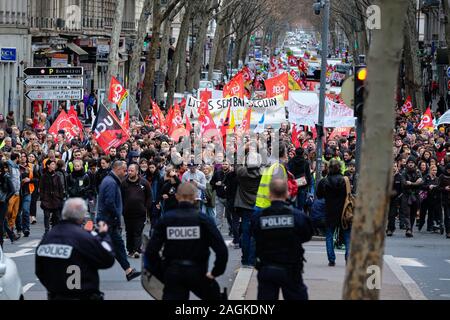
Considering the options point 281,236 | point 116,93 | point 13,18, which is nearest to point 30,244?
point 281,236

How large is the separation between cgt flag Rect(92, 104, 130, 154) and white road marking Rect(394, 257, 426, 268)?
820cm

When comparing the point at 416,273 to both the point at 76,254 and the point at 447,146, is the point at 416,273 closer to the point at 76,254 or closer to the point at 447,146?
the point at 76,254

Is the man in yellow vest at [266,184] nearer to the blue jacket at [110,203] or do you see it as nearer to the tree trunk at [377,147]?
the blue jacket at [110,203]

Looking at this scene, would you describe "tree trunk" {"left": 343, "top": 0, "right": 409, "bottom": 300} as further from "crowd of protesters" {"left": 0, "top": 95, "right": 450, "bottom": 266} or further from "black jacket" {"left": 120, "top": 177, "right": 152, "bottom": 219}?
"black jacket" {"left": 120, "top": 177, "right": 152, "bottom": 219}

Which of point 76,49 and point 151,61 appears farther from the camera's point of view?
point 76,49

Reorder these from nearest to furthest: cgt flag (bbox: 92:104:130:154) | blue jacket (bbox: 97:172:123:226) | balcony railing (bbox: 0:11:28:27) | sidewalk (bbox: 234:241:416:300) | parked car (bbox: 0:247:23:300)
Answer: parked car (bbox: 0:247:23:300) → sidewalk (bbox: 234:241:416:300) → blue jacket (bbox: 97:172:123:226) → cgt flag (bbox: 92:104:130:154) → balcony railing (bbox: 0:11:28:27)

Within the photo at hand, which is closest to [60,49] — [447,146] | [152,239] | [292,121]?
[292,121]

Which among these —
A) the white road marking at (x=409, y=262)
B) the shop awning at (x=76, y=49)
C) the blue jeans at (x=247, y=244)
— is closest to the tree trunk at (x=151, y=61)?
the shop awning at (x=76, y=49)

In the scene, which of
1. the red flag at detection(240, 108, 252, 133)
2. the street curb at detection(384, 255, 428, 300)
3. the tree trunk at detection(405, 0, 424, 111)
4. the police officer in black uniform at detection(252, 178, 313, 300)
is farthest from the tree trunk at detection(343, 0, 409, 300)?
the tree trunk at detection(405, 0, 424, 111)

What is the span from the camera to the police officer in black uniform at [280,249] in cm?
1117

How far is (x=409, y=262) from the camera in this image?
19.6 m

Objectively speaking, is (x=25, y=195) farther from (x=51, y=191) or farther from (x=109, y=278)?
(x=109, y=278)

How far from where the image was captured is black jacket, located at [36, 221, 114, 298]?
10.6 meters

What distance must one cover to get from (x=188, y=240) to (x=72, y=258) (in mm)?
934
